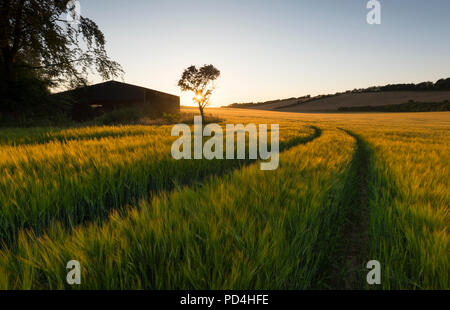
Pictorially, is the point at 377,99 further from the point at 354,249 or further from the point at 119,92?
the point at 354,249

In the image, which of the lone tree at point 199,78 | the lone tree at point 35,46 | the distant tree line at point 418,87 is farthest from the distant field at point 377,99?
the lone tree at point 35,46

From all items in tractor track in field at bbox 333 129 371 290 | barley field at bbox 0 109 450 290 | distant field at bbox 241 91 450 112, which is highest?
distant field at bbox 241 91 450 112

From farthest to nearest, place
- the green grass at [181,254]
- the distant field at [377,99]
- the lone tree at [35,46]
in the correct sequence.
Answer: the distant field at [377,99] → the lone tree at [35,46] → the green grass at [181,254]

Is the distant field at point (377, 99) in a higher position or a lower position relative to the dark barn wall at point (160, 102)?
higher

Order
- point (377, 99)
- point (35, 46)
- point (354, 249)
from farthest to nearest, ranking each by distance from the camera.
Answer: point (377, 99)
point (35, 46)
point (354, 249)

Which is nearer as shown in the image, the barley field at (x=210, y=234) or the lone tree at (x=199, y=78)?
the barley field at (x=210, y=234)

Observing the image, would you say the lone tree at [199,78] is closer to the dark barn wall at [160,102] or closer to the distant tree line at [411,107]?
the dark barn wall at [160,102]

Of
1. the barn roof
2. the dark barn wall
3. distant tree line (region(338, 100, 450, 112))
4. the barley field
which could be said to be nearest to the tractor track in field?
the barley field

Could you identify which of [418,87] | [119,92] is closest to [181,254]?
[119,92]

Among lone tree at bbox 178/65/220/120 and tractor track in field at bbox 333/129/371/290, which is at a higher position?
lone tree at bbox 178/65/220/120

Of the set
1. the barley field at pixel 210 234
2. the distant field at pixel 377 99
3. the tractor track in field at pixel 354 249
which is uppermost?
the distant field at pixel 377 99

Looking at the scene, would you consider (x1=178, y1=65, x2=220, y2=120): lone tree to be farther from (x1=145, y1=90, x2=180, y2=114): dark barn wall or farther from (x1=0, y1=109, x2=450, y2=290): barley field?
(x1=0, y1=109, x2=450, y2=290): barley field

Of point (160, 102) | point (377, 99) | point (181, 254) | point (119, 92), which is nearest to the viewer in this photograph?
→ point (181, 254)
